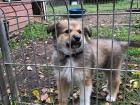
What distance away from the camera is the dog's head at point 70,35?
319 centimetres

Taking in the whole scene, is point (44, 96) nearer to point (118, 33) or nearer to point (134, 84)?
point (134, 84)

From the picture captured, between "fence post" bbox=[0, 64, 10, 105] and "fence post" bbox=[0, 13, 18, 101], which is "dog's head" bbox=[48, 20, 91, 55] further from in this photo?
"fence post" bbox=[0, 64, 10, 105]

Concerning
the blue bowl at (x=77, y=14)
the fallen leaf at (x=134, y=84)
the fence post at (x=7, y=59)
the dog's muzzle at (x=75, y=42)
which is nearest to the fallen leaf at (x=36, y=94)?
the fence post at (x=7, y=59)

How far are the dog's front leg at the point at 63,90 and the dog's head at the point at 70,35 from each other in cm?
38

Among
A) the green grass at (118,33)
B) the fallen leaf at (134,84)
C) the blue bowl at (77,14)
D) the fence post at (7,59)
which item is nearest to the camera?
the blue bowl at (77,14)

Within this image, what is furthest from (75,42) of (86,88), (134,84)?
(134,84)

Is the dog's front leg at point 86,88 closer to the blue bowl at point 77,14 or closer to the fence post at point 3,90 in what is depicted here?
the blue bowl at point 77,14

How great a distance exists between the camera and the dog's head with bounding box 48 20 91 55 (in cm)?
319

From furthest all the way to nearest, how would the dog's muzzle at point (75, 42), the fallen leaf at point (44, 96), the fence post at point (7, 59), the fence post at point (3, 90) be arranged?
1. the fallen leaf at point (44, 96)
2. the fence post at point (3, 90)
3. the fence post at point (7, 59)
4. the dog's muzzle at point (75, 42)

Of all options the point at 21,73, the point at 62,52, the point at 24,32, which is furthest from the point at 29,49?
the point at 62,52

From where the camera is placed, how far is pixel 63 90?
3.63m

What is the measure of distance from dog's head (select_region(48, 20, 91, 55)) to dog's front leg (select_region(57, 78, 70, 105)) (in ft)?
1.26

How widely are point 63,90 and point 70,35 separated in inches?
32.4

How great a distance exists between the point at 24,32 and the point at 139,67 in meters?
3.07
